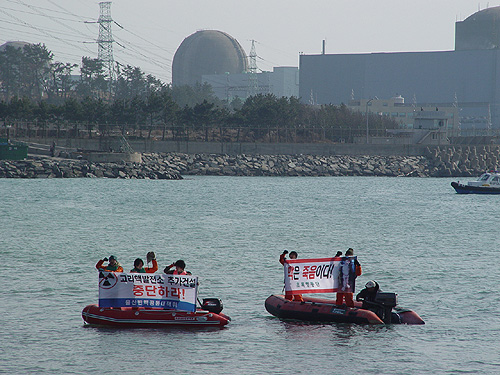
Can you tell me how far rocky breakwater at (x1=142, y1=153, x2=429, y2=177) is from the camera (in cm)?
12794

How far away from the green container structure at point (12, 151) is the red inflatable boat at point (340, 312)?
88636 mm

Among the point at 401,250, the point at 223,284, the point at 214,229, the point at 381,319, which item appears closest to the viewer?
the point at 381,319

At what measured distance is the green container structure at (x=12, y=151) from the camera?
104619 mm

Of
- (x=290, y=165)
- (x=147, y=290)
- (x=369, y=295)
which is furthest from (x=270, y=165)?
(x=147, y=290)

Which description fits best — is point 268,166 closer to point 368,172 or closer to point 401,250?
point 368,172

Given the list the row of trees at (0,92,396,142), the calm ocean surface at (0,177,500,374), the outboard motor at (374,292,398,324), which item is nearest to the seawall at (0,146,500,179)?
the row of trees at (0,92,396,142)

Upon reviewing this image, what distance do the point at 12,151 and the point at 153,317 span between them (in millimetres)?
89055

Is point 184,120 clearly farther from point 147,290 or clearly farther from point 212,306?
point 147,290

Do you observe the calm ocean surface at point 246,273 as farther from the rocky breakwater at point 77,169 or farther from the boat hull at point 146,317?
the rocky breakwater at point 77,169

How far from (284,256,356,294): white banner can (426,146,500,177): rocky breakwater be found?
123384 mm

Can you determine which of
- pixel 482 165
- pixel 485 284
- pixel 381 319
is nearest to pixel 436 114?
pixel 482 165

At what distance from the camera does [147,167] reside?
115312 millimetres

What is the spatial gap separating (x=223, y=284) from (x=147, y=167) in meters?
85.5

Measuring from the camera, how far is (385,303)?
2330 cm
